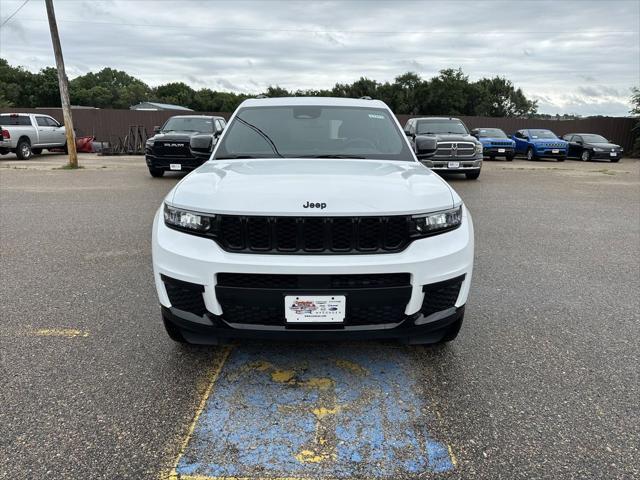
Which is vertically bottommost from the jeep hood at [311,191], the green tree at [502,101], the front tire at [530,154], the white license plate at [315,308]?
the front tire at [530,154]

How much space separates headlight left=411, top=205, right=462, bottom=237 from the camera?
2664mm

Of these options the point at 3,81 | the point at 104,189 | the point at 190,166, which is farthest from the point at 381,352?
the point at 3,81

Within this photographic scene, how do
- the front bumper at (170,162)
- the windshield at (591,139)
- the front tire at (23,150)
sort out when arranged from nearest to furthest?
the front bumper at (170,162), the front tire at (23,150), the windshield at (591,139)

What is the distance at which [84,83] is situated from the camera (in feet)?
337

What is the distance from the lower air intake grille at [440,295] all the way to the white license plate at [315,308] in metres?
0.47

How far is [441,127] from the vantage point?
14.5 metres

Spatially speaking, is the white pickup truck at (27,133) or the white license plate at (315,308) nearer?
the white license plate at (315,308)

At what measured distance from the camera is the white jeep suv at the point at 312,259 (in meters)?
2.52

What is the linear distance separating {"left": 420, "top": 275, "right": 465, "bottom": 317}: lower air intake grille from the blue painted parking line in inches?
21.1

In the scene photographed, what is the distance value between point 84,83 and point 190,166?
10560 cm

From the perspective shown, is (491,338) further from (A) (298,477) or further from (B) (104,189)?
(B) (104,189)

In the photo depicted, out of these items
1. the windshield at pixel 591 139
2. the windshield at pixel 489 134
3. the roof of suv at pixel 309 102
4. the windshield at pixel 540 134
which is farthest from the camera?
the windshield at pixel 591 139

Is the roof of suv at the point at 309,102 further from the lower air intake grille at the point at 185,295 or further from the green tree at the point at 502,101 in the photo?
the green tree at the point at 502,101

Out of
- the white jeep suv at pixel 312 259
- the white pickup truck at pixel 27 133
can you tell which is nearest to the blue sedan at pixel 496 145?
the white pickup truck at pixel 27 133
